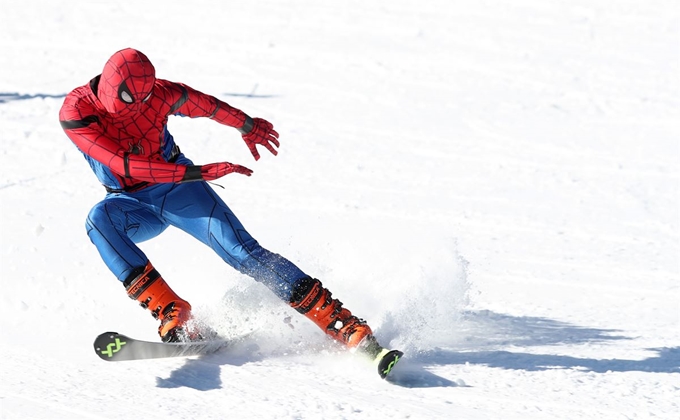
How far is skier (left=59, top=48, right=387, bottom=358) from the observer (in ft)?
14.8

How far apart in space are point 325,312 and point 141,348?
3.18 ft

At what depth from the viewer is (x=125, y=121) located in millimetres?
4707

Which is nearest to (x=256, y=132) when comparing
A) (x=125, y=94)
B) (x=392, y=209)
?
(x=125, y=94)

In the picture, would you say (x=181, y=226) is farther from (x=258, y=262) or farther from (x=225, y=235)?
(x=258, y=262)

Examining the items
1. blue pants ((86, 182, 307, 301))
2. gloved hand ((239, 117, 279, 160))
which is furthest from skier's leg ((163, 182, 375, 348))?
gloved hand ((239, 117, 279, 160))

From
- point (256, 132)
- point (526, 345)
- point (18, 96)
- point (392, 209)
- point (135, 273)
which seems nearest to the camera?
point (135, 273)

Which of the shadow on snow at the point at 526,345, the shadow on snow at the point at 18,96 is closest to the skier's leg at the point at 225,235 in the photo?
the shadow on snow at the point at 526,345

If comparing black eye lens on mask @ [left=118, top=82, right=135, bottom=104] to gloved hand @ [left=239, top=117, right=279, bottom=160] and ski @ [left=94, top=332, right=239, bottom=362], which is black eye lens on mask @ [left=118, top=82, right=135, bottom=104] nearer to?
gloved hand @ [left=239, top=117, right=279, bottom=160]

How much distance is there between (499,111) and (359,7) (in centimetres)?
513

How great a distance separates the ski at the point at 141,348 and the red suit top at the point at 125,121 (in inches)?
32.4

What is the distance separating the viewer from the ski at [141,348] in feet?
13.8

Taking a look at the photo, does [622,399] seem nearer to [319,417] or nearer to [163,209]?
[319,417]

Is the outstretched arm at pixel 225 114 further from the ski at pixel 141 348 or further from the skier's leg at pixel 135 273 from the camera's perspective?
the ski at pixel 141 348

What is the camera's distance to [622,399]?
4371 mm
